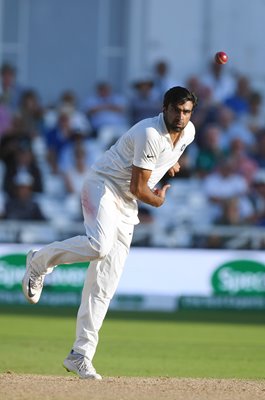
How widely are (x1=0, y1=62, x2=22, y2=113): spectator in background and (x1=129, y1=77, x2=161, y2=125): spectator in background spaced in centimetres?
197

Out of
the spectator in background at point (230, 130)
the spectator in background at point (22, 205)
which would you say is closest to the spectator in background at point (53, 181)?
the spectator in background at point (22, 205)

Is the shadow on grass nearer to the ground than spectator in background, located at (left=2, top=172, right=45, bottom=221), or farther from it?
nearer to the ground

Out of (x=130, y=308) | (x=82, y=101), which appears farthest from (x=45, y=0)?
(x=130, y=308)

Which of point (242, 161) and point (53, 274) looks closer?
point (53, 274)

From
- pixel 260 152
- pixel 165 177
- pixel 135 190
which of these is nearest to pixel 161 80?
pixel 260 152

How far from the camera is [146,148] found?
8.06m

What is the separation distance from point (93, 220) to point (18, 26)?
13498 mm

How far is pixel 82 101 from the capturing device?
2048 centimetres

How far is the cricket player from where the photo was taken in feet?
26.6

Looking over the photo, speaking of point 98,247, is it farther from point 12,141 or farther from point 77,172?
point 12,141

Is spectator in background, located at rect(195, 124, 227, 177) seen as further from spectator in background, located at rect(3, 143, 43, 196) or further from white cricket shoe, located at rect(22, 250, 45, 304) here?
white cricket shoe, located at rect(22, 250, 45, 304)

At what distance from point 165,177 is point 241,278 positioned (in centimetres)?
192

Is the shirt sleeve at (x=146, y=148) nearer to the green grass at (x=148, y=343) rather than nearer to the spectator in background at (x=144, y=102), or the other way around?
the green grass at (x=148, y=343)

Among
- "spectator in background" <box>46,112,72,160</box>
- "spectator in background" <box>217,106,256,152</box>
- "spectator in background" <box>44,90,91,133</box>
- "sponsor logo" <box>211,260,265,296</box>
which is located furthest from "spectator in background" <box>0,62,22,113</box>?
"sponsor logo" <box>211,260,265,296</box>
